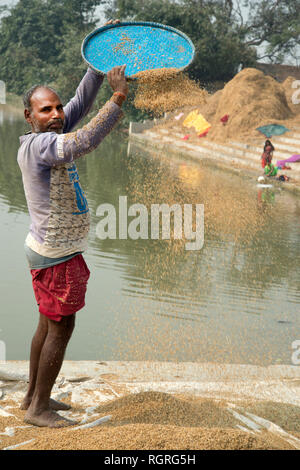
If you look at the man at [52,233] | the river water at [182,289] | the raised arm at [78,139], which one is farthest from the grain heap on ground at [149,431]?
the river water at [182,289]

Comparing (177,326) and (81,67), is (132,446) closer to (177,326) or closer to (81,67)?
(177,326)

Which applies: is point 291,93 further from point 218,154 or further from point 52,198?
point 52,198

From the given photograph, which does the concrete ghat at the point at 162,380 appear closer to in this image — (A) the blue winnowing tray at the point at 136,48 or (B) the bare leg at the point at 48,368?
(B) the bare leg at the point at 48,368

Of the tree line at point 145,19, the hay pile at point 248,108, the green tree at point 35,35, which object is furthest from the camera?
the green tree at point 35,35

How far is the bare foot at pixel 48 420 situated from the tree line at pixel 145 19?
25304 mm

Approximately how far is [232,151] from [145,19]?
44.9 feet

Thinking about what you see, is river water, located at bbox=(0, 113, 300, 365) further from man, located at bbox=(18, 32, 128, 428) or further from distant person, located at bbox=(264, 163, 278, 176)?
distant person, located at bbox=(264, 163, 278, 176)

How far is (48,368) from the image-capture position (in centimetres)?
257

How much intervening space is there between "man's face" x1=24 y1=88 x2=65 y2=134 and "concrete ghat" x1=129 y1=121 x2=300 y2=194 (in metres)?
10.9

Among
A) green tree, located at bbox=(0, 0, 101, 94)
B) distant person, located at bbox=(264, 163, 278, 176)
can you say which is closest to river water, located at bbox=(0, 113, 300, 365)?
distant person, located at bbox=(264, 163, 278, 176)

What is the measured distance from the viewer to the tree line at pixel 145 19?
106 ft

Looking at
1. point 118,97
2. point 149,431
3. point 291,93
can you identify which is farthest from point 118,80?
point 291,93

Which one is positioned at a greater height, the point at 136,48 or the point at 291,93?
the point at 136,48

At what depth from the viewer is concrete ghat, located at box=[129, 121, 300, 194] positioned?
15.2 metres
